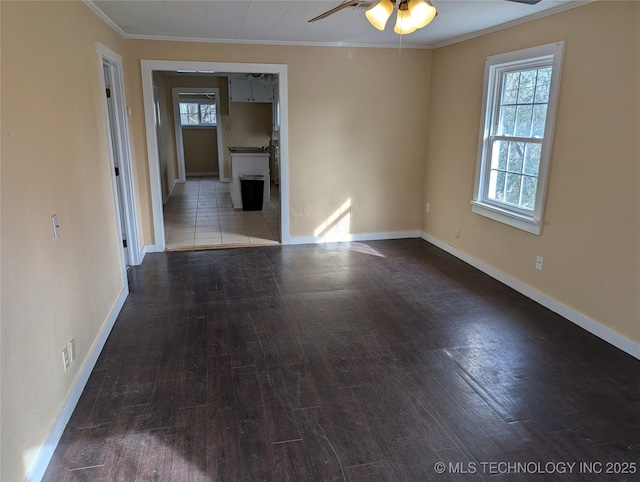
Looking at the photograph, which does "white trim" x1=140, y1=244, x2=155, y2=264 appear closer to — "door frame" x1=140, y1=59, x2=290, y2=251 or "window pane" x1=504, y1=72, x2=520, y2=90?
"door frame" x1=140, y1=59, x2=290, y2=251

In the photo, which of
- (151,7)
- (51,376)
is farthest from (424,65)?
(51,376)

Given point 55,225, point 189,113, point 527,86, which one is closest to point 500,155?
point 527,86

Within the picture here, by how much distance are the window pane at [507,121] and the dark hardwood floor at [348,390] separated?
1444 mm

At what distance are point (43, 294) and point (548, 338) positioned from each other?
10.2 ft

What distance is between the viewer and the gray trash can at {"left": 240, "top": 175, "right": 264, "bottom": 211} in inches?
288

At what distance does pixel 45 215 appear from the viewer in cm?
210

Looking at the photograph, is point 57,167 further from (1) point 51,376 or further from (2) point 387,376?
(2) point 387,376

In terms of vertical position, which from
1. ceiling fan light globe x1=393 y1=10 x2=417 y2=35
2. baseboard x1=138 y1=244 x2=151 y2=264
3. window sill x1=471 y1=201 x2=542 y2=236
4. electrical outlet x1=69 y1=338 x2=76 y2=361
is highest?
ceiling fan light globe x1=393 y1=10 x2=417 y2=35

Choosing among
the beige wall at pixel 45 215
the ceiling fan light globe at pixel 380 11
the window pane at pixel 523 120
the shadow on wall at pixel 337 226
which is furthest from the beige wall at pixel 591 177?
the beige wall at pixel 45 215

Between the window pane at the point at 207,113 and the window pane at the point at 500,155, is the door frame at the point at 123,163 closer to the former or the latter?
the window pane at the point at 500,155

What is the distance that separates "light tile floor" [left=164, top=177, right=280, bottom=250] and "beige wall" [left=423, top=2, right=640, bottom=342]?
121 inches

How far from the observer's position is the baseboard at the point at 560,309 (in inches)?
116

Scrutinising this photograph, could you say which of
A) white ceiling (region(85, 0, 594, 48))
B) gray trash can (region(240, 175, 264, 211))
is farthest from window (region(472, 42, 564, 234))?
gray trash can (region(240, 175, 264, 211))

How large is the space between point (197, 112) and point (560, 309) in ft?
32.7
